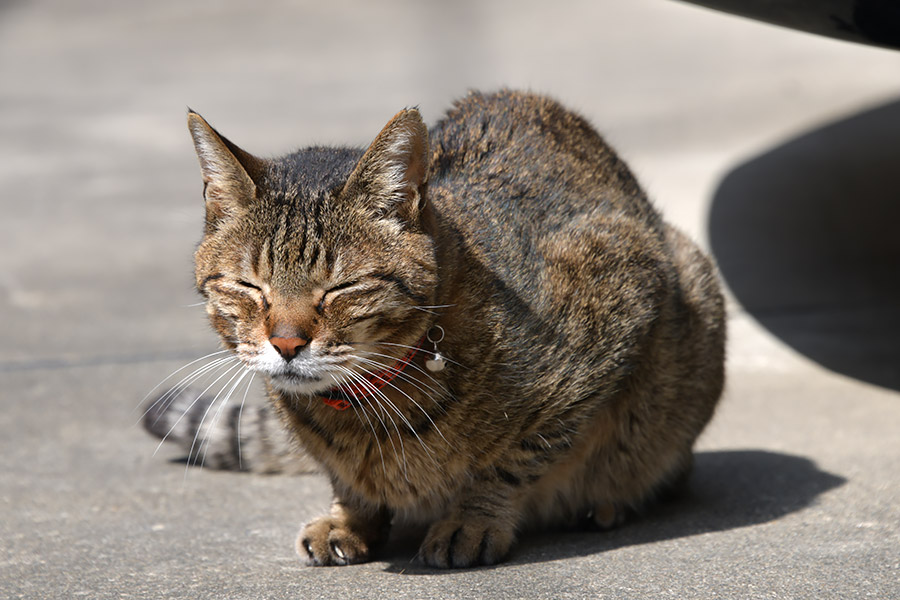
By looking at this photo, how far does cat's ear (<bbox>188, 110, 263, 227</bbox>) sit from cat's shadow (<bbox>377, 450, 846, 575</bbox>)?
3.20ft

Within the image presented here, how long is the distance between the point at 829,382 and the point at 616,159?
1502mm

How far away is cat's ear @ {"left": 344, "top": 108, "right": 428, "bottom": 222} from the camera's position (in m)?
2.51

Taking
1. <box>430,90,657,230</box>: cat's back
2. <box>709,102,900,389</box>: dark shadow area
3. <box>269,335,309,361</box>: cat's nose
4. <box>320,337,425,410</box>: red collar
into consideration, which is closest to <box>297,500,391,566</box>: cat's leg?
<box>320,337,425,410</box>: red collar

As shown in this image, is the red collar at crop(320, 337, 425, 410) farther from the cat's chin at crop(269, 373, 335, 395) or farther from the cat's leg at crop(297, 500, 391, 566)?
the cat's leg at crop(297, 500, 391, 566)

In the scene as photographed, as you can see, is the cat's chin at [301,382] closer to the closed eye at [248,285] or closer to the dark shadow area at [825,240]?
the closed eye at [248,285]

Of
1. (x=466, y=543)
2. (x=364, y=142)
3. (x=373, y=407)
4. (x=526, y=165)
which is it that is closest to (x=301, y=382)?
(x=373, y=407)

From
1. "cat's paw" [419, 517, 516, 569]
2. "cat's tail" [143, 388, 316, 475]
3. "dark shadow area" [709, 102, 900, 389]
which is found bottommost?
"cat's tail" [143, 388, 316, 475]

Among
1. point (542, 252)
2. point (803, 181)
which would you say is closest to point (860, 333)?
point (803, 181)

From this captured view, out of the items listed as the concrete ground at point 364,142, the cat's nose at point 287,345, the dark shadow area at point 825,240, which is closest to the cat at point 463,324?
the cat's nose at point 287,345

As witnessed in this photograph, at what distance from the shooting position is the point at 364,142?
694 centimetres

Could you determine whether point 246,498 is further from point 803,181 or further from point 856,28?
point 803,181

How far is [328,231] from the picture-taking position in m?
2.52

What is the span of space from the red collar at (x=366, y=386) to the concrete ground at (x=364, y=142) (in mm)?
401

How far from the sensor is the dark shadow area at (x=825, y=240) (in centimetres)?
482
